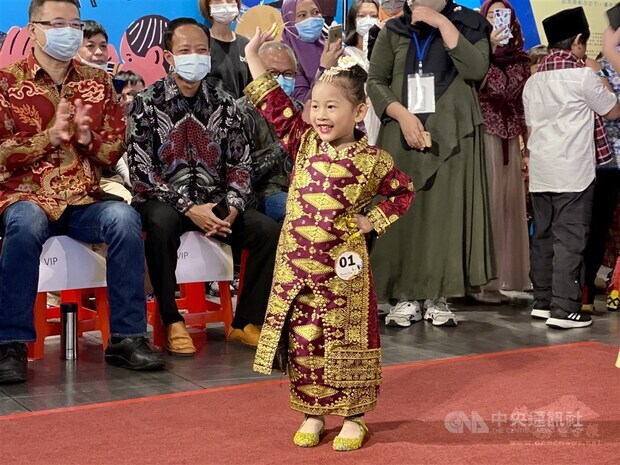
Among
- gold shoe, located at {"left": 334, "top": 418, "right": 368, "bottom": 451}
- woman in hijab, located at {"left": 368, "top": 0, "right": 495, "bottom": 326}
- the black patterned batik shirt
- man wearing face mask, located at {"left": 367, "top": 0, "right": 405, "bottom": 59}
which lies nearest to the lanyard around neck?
woman in hijab, located at {"left": 368, "top": 0, "right": 495, "bottom": 326}

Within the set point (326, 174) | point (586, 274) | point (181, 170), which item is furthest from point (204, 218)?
point (586, 274)

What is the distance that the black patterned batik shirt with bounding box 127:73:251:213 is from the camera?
4.04 meters

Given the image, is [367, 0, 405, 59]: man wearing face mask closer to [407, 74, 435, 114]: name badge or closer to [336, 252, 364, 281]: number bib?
[407, 74, 435, 114]: name badge

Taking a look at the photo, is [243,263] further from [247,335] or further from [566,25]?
[566,25]

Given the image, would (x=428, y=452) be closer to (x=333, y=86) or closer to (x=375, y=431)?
(x=375, y=431)

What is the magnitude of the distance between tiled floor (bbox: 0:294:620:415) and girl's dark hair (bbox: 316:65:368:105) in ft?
4.07

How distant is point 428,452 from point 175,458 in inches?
26.7

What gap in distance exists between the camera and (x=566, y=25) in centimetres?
462

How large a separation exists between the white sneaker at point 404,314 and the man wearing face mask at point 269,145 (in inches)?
31.0

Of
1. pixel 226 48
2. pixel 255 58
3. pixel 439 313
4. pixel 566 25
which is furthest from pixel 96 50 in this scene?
pixel 255 58

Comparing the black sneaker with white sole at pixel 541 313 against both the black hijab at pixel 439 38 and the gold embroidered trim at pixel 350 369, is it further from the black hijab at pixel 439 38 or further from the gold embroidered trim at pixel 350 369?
the gold embroidered trim at pixel 350 369

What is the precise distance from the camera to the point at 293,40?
5652 millimetres

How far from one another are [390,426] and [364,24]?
124 inches

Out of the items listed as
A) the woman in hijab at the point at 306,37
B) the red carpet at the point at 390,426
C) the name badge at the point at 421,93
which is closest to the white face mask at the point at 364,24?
the woman in hijab at the point at 306,37
